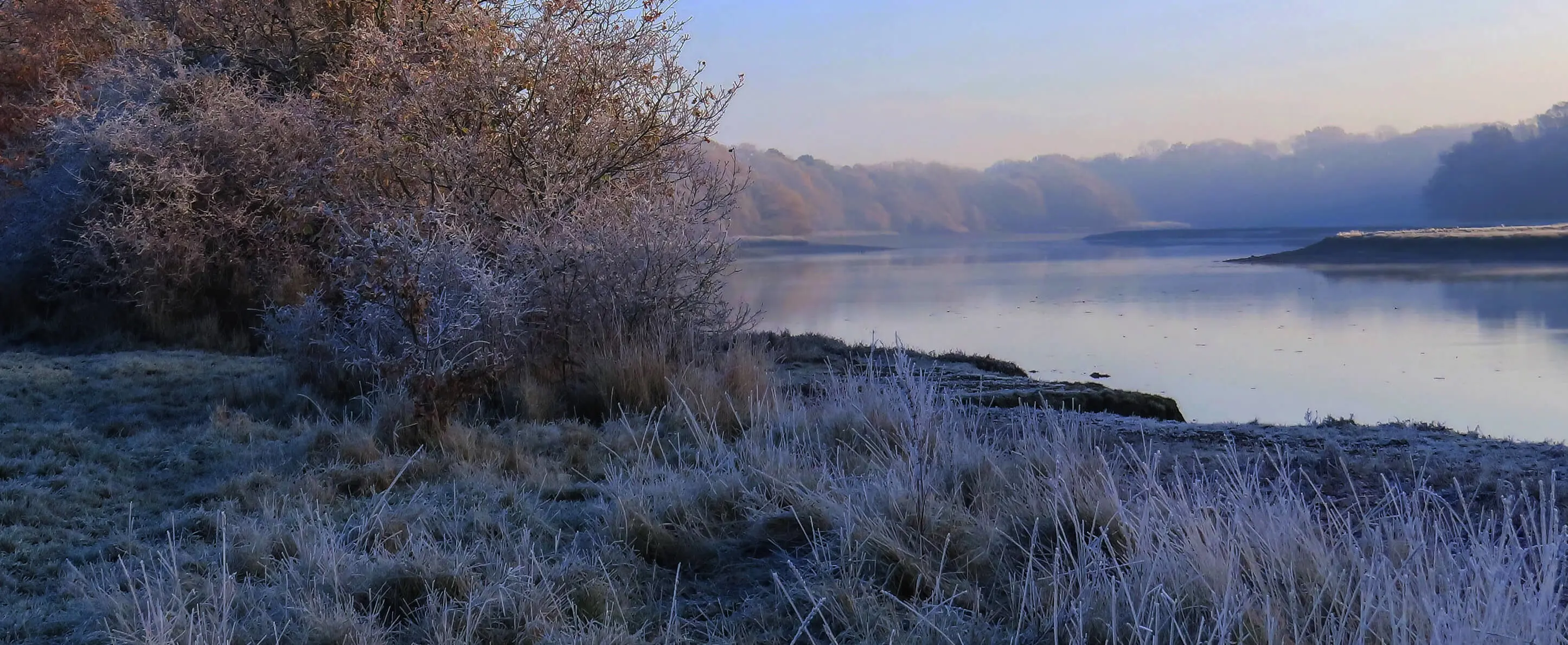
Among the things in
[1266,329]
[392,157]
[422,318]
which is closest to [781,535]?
[422,318]

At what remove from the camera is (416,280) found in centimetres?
715

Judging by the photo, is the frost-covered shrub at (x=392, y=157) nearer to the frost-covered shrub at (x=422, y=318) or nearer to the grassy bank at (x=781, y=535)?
the frost-covered shrub at (x=422, y=318)

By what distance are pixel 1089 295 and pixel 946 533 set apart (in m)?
32.6

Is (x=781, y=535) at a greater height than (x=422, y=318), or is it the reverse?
(x=422, y=318)

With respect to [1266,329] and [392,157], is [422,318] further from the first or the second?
[1266,329]

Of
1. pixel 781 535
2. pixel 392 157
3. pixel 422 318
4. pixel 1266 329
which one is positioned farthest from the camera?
pixel 1266 329

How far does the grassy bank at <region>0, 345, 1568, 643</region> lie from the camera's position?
9.80 ft

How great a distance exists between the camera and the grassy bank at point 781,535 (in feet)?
9.80

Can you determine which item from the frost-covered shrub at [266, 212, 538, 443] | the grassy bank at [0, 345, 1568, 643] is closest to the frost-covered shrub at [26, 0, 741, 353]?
the frost-covered shrub at [266, 212, 538, 443]

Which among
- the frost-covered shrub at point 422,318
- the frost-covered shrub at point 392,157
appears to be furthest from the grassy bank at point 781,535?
the frost-covered shrub at point 392,157

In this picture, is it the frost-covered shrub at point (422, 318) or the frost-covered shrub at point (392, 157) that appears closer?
the frost-covered shrub at point (422, 318)

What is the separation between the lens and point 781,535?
416 centimetres

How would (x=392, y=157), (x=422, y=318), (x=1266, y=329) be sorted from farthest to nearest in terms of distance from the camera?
(x=1266, y=329) < (x=392, y=157) < (x=422, y=318)

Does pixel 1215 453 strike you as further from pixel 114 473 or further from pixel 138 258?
pixel 138 258
